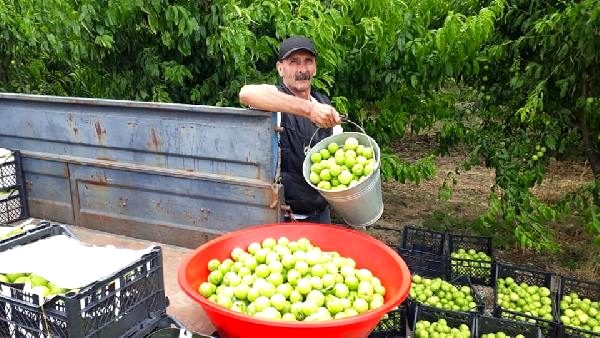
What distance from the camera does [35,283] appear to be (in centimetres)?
225

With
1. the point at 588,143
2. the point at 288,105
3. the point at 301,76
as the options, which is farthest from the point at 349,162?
the point at 588,143

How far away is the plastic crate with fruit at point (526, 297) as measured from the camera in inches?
164

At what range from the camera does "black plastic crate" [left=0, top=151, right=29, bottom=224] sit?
13.2 feet

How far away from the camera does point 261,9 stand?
13.0ft

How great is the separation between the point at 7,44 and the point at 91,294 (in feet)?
16.3

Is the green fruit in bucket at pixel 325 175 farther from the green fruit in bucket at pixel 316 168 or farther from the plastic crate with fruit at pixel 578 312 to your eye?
the plastic crate with fruit at pixel 578 312

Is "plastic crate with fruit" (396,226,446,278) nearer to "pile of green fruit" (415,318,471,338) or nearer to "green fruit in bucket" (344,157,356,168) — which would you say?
"pile of green fruit" (415,318,471,338)

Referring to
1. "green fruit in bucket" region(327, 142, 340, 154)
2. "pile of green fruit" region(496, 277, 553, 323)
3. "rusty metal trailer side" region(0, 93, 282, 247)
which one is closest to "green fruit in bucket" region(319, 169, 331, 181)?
"green fruit in bucket" region(327, 142, 340, 154)

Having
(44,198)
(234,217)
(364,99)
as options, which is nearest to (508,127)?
(364,99)

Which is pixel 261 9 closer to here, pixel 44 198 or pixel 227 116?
pixel 227 116

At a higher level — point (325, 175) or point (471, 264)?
point (325, 175)

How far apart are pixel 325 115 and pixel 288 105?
262 mm

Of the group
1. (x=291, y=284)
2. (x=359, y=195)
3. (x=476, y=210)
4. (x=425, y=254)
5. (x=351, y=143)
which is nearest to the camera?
(x=291, y=284)

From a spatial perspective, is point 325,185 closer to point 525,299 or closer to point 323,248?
point 323,248
